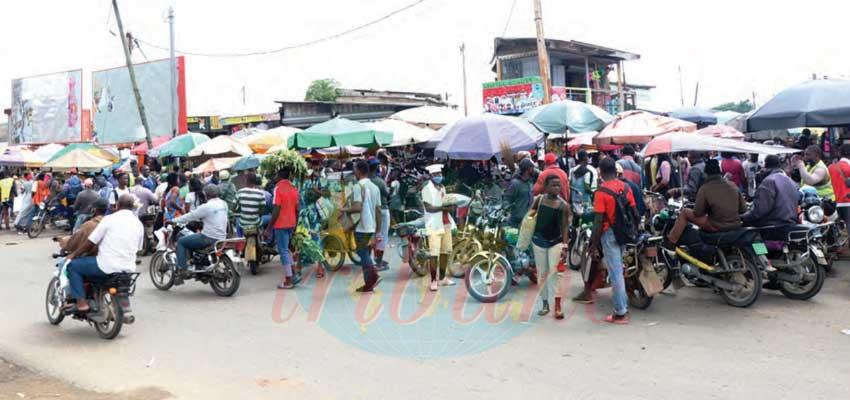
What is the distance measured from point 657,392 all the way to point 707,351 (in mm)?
1250

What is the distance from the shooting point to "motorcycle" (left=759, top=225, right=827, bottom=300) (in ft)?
24.0

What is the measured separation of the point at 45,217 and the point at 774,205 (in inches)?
692

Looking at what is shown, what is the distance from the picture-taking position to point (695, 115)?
19297 millimetres

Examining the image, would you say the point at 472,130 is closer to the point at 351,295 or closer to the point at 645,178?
the point at 351,295

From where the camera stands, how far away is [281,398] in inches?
202

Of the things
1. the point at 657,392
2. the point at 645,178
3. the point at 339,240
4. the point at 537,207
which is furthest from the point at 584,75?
the point at 657,392

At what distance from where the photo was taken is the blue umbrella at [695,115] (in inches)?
757

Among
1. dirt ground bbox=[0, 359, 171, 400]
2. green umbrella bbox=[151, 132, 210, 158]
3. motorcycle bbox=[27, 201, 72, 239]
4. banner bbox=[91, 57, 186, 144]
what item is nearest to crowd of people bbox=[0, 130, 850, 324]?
dirt ground bbox=[0, 359, 171, 400]

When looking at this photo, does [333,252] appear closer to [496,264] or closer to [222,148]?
[496,264]

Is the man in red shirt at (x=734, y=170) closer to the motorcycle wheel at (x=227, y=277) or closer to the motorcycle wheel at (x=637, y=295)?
the motorcycle wheel at (x=637, y=295)

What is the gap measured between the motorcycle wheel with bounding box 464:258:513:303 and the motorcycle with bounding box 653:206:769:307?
184 cm

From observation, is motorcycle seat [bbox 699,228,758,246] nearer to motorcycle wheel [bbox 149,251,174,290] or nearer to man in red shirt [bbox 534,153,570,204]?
man in red shirt [bbox 534,153,570,204]

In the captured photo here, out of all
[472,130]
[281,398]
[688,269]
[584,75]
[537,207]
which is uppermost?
[584,75]

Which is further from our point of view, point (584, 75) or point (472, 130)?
point (584, 75)
